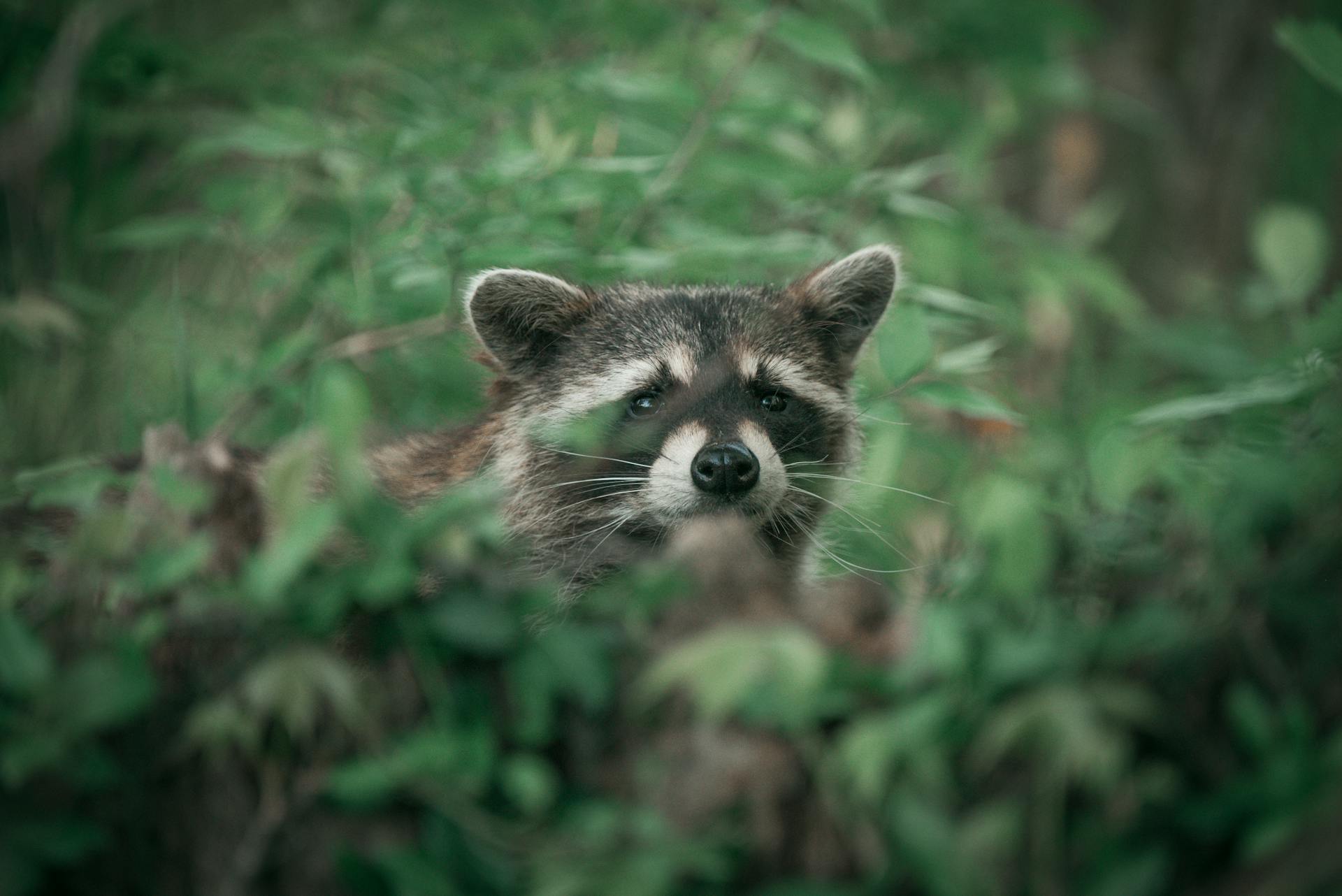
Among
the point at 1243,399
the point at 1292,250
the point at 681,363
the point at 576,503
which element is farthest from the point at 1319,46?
the point at 576,503

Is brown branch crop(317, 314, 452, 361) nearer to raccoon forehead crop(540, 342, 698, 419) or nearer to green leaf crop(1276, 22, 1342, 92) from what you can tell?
raccoon forehead crop(540, 342, 698, 419)

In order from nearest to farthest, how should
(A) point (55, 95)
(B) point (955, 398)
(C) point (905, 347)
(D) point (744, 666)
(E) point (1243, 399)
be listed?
(D) point (744, 666), (E) point (1243, 399), (C) point (905, 347), (B) point (955, 398), (A) point (55, 95)

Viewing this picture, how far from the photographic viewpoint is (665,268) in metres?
3.33

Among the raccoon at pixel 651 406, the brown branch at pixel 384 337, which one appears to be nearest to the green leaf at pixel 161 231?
the brown branch at pixel 384 337

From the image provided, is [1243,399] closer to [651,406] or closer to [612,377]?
[651,406]

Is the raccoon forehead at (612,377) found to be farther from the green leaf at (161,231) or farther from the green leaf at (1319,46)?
the green leaf at (1319,46)

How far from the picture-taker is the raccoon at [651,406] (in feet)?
11.2

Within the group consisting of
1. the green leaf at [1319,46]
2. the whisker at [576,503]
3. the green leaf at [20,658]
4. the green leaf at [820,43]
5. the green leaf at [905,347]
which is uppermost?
the green leaf at [820,43]

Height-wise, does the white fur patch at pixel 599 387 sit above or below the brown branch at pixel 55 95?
below

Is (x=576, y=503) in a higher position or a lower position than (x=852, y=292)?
lower

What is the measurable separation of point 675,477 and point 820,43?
1.28 metres

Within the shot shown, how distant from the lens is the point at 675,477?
3.29m

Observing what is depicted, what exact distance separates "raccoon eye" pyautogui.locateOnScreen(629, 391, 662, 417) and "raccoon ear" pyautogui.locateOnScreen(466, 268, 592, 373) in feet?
1.14

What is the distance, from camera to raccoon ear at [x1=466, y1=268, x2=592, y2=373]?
3.52 m
